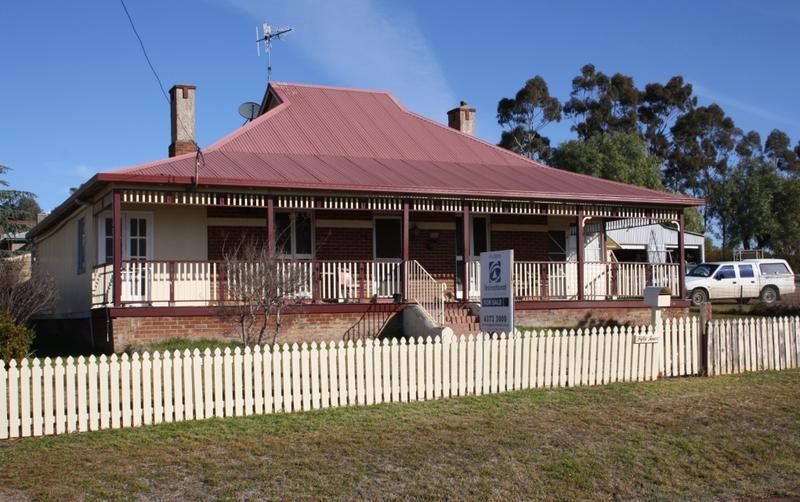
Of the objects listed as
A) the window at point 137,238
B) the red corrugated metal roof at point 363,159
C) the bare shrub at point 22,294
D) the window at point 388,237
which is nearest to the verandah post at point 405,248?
the red corrugated metal roof at point 363,159

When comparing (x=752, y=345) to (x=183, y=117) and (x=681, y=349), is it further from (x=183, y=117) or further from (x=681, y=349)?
(x=183, y=117)

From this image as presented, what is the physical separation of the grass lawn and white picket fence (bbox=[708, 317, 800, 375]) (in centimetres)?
221

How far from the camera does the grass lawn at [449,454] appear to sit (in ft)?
Answer: 25.5

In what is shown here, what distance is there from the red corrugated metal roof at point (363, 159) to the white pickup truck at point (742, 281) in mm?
9361

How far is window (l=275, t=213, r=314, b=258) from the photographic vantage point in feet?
64.1

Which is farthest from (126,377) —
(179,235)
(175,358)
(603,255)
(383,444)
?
(603,255)

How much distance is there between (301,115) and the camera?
22344 mm

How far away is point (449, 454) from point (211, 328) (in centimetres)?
881

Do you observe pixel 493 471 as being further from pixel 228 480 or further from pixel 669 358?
pixel 669 358

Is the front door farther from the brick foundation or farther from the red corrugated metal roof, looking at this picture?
the brick foundation

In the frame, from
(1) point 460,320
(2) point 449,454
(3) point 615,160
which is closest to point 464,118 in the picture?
(1) point 460,320

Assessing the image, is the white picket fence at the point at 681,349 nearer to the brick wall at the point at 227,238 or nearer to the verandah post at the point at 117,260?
the brick wall at the point at 227,238

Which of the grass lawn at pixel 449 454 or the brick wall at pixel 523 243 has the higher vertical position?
the brick wall at pixel 523 243

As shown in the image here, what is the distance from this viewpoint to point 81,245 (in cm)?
2072
